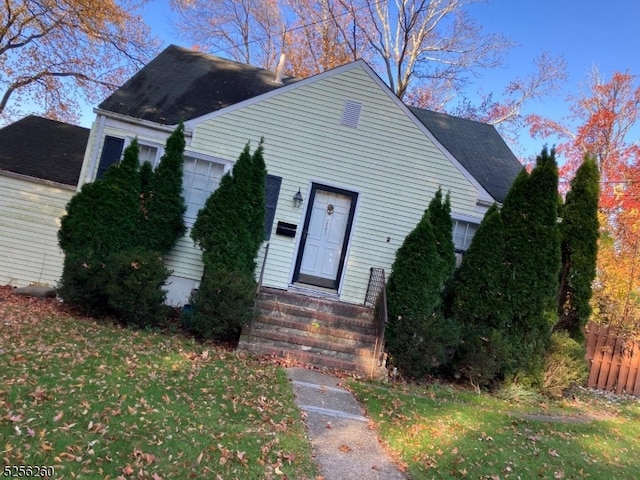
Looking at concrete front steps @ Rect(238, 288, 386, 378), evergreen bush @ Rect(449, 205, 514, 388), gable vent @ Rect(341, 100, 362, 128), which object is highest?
gable vent @ Rect(341, 100, 362, 128)

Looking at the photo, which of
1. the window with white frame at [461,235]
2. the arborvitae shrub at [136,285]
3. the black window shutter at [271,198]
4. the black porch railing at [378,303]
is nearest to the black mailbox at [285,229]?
the black window shutter at [271,198]

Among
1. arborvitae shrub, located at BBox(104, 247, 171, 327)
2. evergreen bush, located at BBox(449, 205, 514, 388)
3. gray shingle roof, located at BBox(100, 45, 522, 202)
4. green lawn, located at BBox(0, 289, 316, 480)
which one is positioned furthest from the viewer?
gray shingle roof, located at BBox(100, 45, 522, 202)

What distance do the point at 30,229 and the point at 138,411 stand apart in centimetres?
815

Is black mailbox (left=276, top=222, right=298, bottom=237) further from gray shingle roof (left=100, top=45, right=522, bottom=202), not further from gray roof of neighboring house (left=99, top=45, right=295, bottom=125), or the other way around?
gray shingle roof (left=100, top=45, right=522, bottom=202)

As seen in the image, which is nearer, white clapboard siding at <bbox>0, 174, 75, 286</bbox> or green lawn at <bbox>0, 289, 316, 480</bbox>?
green lawn at <bbox>0, 289, 316, 480</bbox>

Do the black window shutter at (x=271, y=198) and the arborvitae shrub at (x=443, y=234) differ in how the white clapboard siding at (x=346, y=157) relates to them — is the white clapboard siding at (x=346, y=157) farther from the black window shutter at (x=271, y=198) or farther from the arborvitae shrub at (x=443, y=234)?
the arborvitae shrub at (x=443, y=234)

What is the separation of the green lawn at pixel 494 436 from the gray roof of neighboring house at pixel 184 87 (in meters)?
7.07

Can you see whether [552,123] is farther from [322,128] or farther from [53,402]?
[53,402]

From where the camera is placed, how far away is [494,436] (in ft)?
17.9

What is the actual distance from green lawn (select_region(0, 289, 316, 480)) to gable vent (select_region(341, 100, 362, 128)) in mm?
5492

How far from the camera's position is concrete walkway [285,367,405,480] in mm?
4062

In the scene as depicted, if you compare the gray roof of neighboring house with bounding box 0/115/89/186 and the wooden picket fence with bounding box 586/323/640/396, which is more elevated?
the gray roof of neighboring house with bounding box 0/115/89/186

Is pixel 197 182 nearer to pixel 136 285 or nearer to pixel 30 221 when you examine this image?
pixel 136 285

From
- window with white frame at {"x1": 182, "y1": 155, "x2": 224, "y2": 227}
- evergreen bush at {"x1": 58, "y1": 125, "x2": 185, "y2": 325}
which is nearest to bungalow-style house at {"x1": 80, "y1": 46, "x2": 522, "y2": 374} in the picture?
window with white frame at {"x1": 182, "y1": 155, "x2": 224, "y2": 227}
